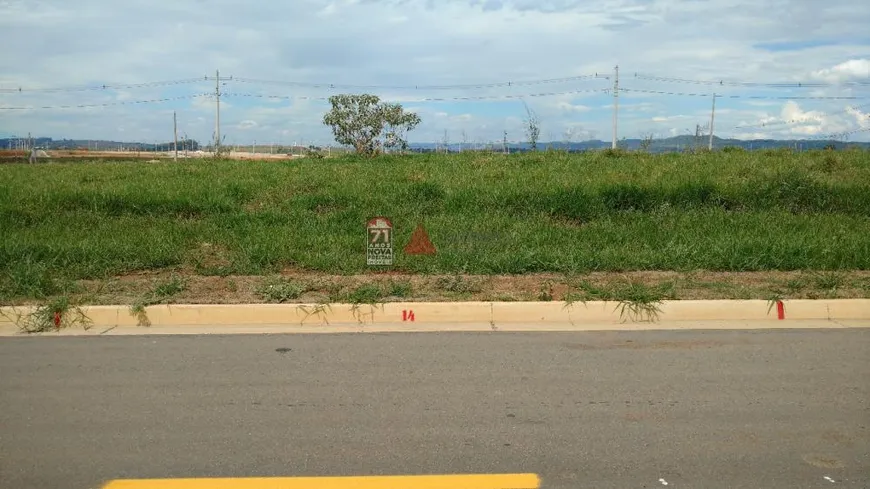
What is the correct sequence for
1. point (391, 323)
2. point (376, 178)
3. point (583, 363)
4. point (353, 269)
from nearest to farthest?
1. point (583, 363)
2. point (391, 323)
3. point (353, 269)
4. point (376, 178)

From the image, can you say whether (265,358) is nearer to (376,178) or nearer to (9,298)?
(9,298)

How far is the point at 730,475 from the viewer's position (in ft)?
13.2

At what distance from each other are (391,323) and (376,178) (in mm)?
9596

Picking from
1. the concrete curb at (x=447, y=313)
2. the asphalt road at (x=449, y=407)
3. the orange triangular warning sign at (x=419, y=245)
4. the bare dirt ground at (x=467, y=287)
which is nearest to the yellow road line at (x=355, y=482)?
the asphalt road at (x=449, y=407)

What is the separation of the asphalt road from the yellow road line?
9cm

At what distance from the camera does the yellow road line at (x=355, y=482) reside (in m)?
3.89

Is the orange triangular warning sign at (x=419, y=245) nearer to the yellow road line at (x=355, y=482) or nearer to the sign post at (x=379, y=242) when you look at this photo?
the sign post at (x=379, y=242)

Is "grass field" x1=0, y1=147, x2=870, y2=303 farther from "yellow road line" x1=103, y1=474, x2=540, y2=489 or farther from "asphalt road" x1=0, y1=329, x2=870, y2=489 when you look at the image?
"yellow road line" x1=103, y1=474, x2=540, y2=489

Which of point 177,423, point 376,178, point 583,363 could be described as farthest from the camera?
point 376,178

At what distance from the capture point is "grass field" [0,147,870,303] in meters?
9.48

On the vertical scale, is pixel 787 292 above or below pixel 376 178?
below

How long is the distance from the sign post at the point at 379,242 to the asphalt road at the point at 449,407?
2.39 metres

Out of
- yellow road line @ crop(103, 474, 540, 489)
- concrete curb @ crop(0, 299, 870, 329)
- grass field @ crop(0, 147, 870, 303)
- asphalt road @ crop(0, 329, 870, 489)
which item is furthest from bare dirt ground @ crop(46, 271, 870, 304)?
yellow road line @ crop(103, 474, 540, 489)

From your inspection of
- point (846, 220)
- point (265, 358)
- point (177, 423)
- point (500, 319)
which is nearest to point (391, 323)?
point (500, 319)
